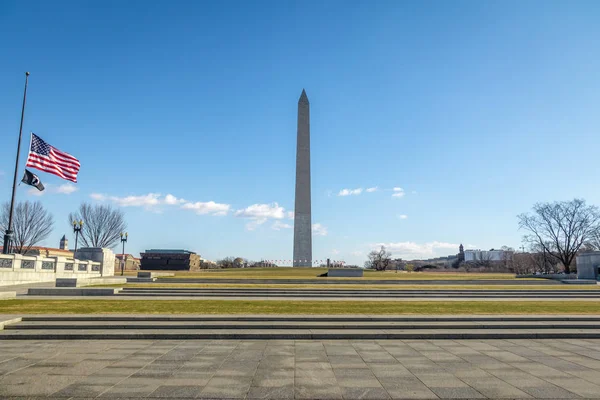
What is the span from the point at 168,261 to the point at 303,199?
64803 mm

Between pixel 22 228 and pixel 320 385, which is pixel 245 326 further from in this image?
pixel 22 228

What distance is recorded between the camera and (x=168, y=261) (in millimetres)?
98875

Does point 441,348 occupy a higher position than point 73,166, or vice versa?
point 73,166

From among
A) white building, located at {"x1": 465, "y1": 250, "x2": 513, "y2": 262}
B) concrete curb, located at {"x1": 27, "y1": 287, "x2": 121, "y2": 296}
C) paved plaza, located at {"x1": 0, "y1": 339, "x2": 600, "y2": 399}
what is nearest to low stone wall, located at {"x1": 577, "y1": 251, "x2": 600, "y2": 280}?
paved plaza, located at {"x1": 0, "y1": 339, "x2": 600, "y2": 399}

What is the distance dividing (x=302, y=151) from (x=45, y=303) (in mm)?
32674

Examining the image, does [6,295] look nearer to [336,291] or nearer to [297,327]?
[297,327]

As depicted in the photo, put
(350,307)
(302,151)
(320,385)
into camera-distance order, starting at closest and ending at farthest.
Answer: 1. (320,385)
2. (350,307)
3. (302,151)

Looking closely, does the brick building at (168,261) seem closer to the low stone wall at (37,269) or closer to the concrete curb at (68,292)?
the low stone wall at (37,269)

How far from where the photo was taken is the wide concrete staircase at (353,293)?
21.8m

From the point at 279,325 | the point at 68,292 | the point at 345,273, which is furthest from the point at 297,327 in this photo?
the point at 345,273

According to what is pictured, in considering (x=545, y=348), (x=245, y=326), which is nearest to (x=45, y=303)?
(x=245, y=326)

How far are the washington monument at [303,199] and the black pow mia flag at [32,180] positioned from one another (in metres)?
25.1

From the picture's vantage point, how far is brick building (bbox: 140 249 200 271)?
96688 millimetres

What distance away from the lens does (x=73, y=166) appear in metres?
26.4
